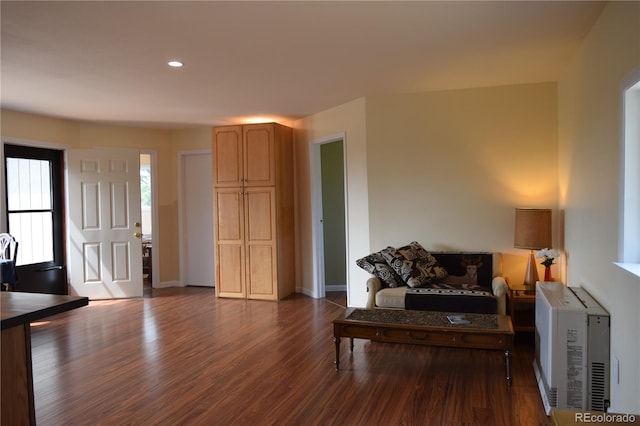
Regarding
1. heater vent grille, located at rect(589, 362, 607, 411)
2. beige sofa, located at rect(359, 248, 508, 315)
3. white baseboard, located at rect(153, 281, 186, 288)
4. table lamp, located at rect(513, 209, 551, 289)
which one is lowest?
white baseboard, located at rect(153, 281, 186, 288)

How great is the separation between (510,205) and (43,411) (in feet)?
14.0

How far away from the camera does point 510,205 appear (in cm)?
474

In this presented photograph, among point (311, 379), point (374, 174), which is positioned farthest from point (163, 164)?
point (311, 379)

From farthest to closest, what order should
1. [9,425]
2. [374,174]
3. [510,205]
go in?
[374,174]
[510,205]
[9,425]

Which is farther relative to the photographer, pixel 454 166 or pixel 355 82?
pixel 454 166

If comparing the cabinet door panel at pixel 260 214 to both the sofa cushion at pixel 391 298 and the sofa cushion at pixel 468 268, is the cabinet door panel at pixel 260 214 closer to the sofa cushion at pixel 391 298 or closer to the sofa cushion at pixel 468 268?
the sofa cushion at pixel 391 298

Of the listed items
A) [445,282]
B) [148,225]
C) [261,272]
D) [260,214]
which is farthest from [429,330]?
[148,225]

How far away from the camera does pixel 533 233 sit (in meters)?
4.28

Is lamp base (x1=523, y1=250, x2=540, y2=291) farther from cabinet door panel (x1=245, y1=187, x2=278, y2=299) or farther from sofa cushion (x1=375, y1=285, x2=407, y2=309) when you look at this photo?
cabinet door panel (x1=245, y1=187, x2=278, y2=299)

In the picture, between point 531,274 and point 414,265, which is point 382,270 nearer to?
point 414,265

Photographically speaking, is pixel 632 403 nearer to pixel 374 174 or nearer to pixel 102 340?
pixel 374 174

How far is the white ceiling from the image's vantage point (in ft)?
9.03

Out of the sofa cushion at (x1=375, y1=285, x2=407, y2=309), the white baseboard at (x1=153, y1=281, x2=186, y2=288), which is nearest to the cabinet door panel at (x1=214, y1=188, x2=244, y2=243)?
the white baseboard at (x1=153, y1=281, x2=186, y2=288)

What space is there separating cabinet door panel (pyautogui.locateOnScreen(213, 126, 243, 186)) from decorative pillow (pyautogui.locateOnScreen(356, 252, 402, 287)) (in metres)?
2.41
